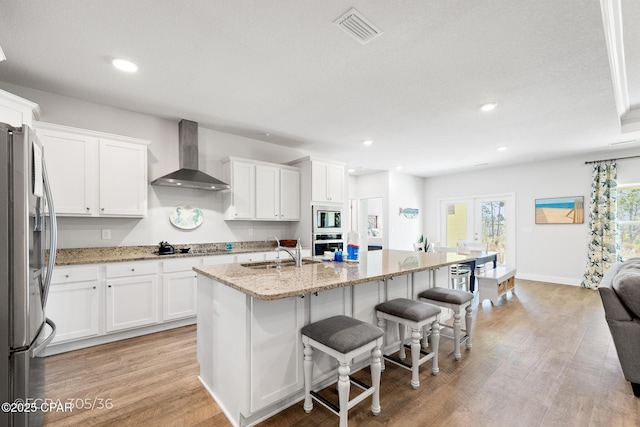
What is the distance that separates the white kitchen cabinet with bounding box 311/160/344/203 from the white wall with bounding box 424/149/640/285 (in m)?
4.13

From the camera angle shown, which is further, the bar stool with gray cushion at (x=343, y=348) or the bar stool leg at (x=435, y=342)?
the bar stool leg at (x=435, y=342)

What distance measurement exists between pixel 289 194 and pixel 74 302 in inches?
116

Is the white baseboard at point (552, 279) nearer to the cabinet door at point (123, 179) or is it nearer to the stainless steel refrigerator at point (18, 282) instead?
the cabinet door at point (123, 179)

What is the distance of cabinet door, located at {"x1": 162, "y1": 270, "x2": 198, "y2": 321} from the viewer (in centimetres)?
331

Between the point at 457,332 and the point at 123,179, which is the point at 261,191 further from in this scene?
the point at 457,332

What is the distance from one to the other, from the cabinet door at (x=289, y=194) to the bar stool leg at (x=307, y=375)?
9.73 feet

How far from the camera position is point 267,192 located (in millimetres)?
4465

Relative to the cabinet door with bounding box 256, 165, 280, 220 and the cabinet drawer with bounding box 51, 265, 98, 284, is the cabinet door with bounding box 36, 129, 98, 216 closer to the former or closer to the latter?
the cabinet drawer with bounding box 51, 265, 98, 284

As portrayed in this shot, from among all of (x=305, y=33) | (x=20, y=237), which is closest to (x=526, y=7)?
(x=305, y=33)

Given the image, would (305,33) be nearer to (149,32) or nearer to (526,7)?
(149,32)

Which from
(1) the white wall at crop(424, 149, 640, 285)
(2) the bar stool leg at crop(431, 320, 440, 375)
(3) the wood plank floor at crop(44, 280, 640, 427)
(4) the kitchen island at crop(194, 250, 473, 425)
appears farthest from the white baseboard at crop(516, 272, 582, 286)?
(4) the kitchen island at crop(194, 250, 473, 425)

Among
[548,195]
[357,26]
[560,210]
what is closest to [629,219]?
[560,210]

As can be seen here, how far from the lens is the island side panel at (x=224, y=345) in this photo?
5.63 feet

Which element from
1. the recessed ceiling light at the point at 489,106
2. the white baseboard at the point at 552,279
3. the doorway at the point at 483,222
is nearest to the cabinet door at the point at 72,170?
the recessed ceiling light at the point at 489,106
